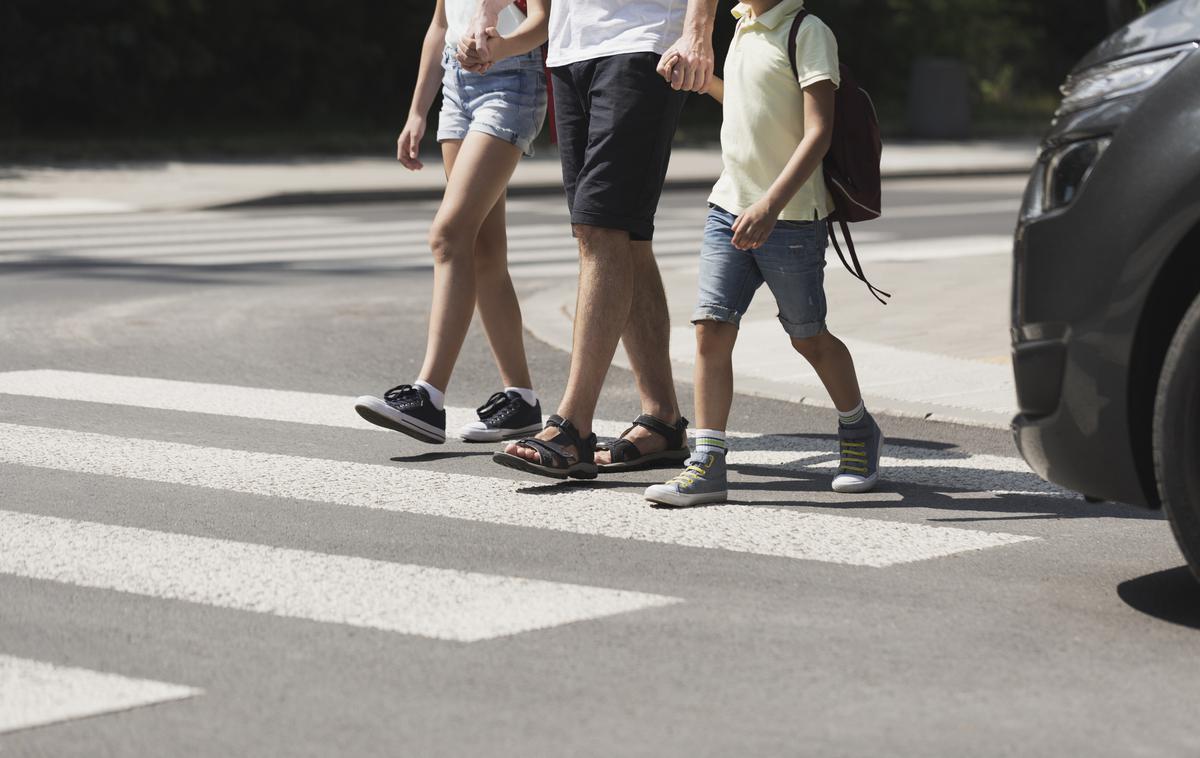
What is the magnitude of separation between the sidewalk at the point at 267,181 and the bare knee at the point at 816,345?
496 inches

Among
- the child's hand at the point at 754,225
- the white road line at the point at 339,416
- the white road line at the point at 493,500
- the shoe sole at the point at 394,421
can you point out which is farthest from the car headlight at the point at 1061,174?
the shoe sole at the point at 394,421

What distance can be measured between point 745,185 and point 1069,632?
183cm

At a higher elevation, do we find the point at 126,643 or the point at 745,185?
the point at 745,185

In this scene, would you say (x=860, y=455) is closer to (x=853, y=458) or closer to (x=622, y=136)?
(x=853, y=458)

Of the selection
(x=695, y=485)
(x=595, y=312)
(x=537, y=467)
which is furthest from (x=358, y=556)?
(x=595, y=312)

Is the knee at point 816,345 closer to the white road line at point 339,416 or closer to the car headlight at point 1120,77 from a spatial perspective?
the white road line at point 339,416

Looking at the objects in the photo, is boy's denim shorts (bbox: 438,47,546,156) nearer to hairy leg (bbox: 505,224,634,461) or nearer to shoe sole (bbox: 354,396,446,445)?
hairy leg (bbox: 505,224,634,461)

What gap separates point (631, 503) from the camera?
5832mm

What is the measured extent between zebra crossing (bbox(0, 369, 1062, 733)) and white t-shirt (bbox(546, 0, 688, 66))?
1.27m

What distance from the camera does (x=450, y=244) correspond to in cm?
666

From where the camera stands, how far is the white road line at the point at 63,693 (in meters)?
3.74

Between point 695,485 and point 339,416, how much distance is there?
2.14 m

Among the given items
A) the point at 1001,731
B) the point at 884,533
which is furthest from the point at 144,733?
the point at 884,533

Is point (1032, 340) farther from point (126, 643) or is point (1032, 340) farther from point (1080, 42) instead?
point (1080, 42)
